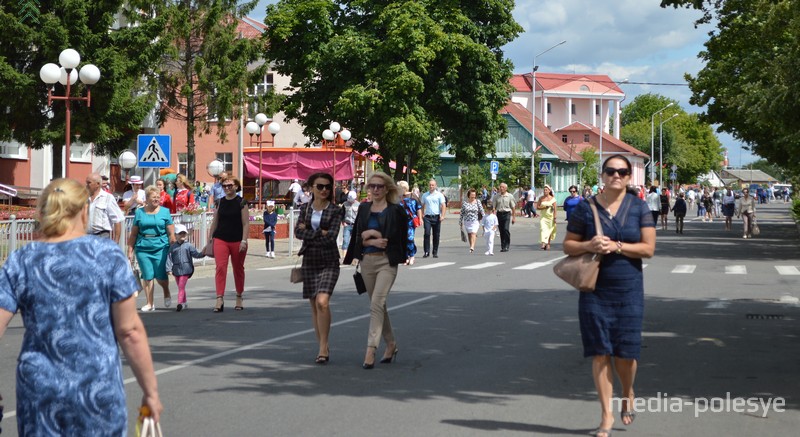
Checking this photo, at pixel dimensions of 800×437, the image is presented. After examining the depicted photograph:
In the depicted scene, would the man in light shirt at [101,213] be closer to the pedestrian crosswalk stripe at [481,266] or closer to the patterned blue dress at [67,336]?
the pedestrian crosswalk stripe at [481,266]

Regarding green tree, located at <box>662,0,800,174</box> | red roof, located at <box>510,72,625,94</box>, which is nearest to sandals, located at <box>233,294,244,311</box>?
green tree, located at <box>662,0,800,174</box>

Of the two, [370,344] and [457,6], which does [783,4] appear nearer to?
[370,344]

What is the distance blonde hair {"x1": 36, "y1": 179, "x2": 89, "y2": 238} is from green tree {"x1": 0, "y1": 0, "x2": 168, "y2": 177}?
30359 millimetres

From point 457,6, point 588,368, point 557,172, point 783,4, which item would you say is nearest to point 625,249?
point 588,368

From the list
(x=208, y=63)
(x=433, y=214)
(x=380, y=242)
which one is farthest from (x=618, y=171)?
(x=208, y=63)

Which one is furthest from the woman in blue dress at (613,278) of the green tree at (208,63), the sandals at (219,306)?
the green tree at (208,63)

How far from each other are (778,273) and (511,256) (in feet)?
22.3

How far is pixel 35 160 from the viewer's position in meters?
42.9

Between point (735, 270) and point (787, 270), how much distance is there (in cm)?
125

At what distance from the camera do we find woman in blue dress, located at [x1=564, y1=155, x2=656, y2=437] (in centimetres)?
680

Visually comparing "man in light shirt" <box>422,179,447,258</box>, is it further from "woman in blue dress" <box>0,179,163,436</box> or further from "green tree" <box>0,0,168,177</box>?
"woman in blue dress" <box>0,179,163,436</box>

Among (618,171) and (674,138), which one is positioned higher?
(674,138)

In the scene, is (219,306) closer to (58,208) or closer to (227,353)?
(227,353)

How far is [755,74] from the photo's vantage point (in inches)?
1225
